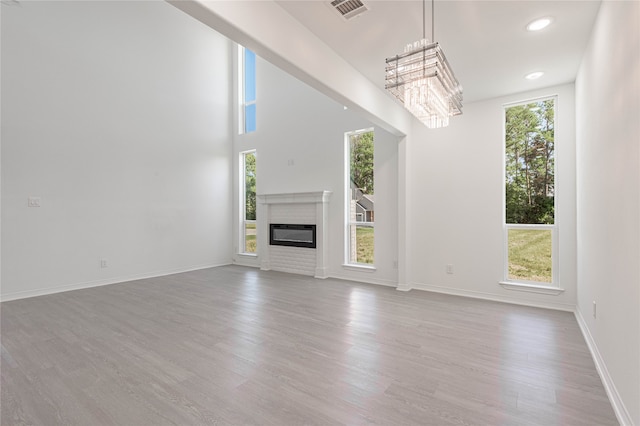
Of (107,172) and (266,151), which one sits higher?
(266,151)

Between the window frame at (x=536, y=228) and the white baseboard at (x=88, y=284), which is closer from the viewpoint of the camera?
the window frame at (x=536, y=228)

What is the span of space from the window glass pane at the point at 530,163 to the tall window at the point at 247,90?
5237 millimetres

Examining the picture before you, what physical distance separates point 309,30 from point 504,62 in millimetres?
2163

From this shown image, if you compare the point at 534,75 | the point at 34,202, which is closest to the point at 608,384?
the point at 534,75

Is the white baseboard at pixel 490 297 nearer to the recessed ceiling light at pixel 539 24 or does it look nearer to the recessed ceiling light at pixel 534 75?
the recessed ceiling light at pixel 534 75

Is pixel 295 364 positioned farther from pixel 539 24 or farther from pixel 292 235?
pixel 292 235

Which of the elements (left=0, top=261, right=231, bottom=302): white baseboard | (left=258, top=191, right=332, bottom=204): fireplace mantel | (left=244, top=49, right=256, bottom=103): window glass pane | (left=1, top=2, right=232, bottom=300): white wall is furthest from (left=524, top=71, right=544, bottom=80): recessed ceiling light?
(left=0, top=261, right=231, bottom=302): white baseboard

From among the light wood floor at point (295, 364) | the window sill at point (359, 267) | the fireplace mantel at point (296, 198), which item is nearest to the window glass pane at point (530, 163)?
the light wood floor at point (295, 364)

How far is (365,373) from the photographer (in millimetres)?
2283

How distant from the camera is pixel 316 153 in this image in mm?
5996

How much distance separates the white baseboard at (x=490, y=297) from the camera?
152 inches

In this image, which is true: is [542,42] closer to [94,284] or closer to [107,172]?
[107,172]

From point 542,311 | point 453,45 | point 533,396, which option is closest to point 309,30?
point 453,45

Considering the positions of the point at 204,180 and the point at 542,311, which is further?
the point at 204,180
